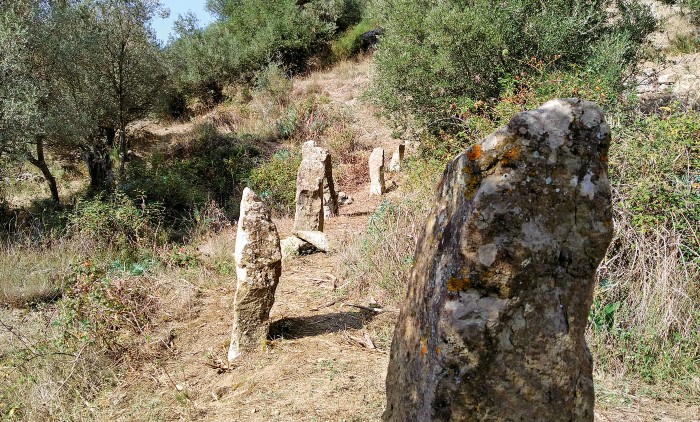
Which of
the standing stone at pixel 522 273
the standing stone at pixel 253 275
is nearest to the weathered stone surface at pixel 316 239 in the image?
the standing stone at pixel 253 275

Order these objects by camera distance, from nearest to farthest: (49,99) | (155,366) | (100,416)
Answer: (100,416) < (155,366) < (49,99)

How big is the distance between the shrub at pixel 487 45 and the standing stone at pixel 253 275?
6822 millimetres

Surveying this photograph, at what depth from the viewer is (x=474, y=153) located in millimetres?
2166

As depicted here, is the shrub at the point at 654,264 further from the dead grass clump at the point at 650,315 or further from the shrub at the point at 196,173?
the shrub at the point at 196,173

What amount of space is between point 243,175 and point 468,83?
654cm

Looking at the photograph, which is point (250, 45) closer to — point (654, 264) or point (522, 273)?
point (654, 264)

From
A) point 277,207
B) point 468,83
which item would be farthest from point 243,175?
point 468,83

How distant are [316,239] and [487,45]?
6076 millimetres

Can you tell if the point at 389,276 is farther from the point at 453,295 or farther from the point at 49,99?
the point at 49,99

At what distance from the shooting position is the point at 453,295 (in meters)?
2.09

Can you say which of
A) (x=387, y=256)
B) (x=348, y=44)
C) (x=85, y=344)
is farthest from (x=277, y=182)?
(x=348, y=44)

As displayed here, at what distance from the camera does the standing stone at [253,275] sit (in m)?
4.80

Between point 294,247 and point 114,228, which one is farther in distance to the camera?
point 114,228

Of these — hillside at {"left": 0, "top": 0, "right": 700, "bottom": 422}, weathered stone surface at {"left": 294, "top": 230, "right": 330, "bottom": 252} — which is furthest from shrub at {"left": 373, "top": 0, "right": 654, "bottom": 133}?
weathered stone surface at {"left": 294, "top": 230, "right": 330, "bottom": 252}
